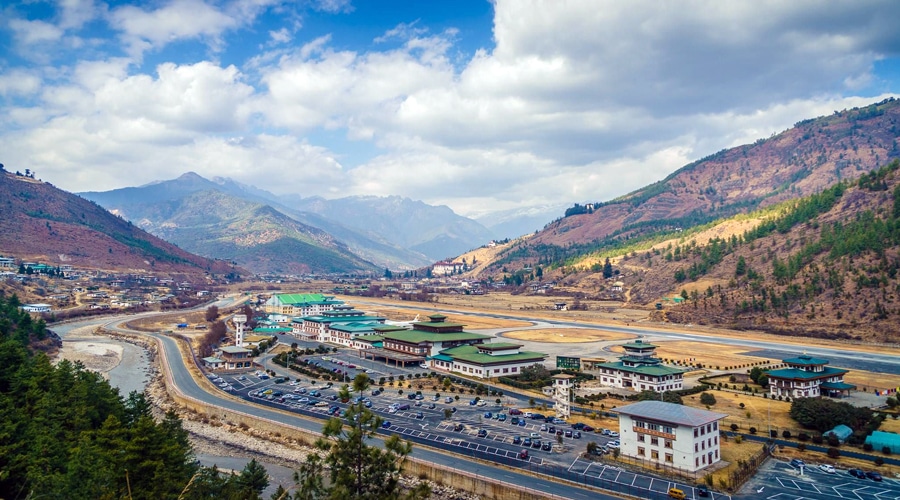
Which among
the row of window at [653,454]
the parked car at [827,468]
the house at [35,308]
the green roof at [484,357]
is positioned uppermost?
the house at [35,308]

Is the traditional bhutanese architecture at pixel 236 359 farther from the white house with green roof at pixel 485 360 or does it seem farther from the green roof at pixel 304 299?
the green roof at pixel 304 299

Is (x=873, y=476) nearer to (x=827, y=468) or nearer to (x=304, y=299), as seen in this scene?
(x=827, y=468)

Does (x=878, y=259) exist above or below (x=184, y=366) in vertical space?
above

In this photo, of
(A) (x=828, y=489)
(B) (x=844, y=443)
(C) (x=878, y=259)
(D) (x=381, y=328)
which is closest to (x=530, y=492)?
(A) (x=828, y=489)

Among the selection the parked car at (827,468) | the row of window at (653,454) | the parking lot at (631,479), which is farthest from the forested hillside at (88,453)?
the parked car at (827,468)

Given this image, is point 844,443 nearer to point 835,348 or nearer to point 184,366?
point 835,348
